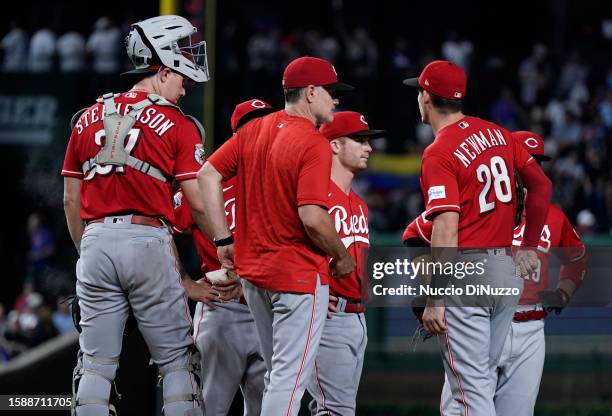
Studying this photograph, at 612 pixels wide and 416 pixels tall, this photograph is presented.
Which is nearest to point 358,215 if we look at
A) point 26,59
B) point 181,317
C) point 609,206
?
point 181,317

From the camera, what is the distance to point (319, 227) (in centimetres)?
484

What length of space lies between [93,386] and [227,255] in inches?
33.3

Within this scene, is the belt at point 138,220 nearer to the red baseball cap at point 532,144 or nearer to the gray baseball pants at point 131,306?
the gray baseball pants at point 131,306

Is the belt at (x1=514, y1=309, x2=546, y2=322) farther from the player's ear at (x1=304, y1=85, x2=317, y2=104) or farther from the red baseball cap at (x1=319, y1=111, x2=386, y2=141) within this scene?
the player's ear at (x1=304, y1=85, x2=317, y2=104)

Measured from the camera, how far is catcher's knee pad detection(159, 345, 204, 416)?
5180mm

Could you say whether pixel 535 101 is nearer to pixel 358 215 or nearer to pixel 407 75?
pixel 407 75

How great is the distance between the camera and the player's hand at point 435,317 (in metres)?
5.10

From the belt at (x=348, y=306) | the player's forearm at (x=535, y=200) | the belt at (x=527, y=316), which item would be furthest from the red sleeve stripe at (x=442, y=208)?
the belt at (x=527, y=316)

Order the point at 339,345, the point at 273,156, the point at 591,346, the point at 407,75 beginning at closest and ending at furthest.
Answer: the point at 273,156 < the point at 339,345 < the point at 591,346 < the point at 407,75

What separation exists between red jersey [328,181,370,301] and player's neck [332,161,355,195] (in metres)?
0.03

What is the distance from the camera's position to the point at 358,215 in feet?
18.8

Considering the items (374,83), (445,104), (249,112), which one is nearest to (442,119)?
(445,104)

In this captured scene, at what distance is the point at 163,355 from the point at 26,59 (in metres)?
14.1

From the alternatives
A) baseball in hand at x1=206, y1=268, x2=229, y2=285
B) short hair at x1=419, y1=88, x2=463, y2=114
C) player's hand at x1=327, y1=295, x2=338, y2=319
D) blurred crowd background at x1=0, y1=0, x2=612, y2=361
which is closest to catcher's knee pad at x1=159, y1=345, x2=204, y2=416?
baseball in hand at x1=206, y1=268, x2=229, y2=285
